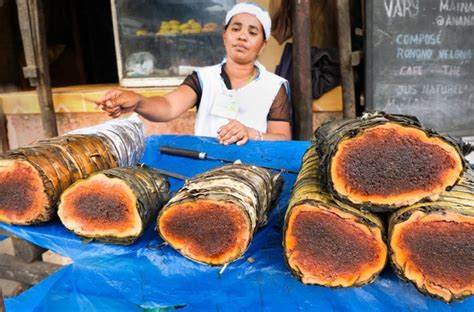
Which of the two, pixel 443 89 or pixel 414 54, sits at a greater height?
pixel 414 54

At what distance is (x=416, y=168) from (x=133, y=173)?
0.85 metres

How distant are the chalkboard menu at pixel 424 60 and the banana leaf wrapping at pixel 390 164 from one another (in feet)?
8.17

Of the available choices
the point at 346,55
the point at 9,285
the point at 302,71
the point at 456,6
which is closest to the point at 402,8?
the point at 456,6

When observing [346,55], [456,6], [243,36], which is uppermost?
[456,6]

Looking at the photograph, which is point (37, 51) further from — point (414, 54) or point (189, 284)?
point (414, 54)

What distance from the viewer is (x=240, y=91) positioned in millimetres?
2732

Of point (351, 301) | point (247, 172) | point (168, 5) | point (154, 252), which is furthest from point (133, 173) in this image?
point (168, 5)

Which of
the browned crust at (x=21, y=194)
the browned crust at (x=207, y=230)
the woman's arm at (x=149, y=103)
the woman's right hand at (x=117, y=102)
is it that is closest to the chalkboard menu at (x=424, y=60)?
the woman's arm at (x=149, y=103)

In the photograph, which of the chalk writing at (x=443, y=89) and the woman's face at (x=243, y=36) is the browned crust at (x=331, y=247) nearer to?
the woman's face at (x=243, y=36)

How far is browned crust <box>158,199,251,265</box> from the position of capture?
1052mm

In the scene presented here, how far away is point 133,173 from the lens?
129 centimetres

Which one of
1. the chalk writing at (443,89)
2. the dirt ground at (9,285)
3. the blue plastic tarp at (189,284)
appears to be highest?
the chalk writing at (443,89)

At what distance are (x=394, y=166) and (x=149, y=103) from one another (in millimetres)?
1709

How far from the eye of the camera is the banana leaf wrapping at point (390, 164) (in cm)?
91
